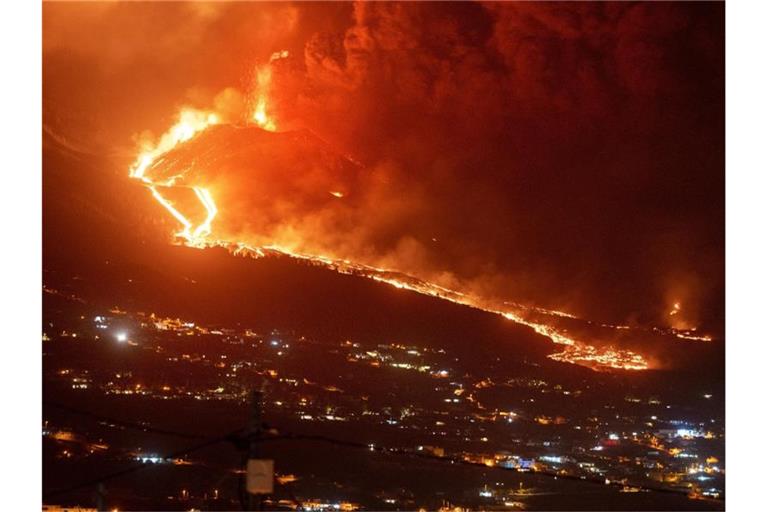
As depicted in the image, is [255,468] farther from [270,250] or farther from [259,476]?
[270,250]

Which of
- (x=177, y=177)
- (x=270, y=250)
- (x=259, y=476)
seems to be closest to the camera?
(x=259, y=476)

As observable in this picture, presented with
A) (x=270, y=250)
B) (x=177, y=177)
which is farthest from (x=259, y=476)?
(x=177, y=177)

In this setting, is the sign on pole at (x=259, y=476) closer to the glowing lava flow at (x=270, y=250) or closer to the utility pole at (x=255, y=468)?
the utility pole at (x=255, y=468)

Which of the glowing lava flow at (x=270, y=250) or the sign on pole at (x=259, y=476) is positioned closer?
the sign on pole at (x=259, y=476)

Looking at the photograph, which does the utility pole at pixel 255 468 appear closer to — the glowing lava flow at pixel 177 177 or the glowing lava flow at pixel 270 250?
the glowing lava flow at pixel 270 250

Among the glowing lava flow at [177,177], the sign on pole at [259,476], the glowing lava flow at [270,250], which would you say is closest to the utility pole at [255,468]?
the sign on pole at [259,476]

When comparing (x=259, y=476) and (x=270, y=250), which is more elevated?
(x=270, y=250)

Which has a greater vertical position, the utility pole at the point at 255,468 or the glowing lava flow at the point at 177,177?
the glowing lava flow at the point at 177,177

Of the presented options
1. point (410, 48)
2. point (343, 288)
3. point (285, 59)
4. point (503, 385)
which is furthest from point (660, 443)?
point (285, 59)

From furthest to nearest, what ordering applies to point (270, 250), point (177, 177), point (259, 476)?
point (177, 177), point (270, 250), point (259, 476)

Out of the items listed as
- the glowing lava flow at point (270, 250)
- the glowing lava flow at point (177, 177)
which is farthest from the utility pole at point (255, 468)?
the glowing lava flow at point (177, 177)
